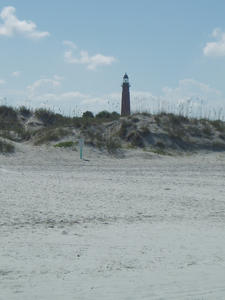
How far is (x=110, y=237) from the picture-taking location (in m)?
7.66

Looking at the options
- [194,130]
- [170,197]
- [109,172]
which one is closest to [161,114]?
[194,130]

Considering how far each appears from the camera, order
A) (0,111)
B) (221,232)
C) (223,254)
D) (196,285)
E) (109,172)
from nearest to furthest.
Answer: (196,285), (223,254), (221,232), (109,172), (0,111)

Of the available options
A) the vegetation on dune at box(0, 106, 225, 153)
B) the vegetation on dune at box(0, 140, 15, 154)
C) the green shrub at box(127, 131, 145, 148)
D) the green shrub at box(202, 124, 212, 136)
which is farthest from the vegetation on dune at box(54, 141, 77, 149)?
the green shrub at box(202, 124, 212, 136)

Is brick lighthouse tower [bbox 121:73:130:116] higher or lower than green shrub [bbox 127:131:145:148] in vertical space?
higher

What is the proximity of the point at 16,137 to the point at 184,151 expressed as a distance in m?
8.79

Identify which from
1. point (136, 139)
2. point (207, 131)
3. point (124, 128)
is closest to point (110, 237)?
point (136, 139)

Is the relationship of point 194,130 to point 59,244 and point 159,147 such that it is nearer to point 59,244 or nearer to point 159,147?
point 159,147

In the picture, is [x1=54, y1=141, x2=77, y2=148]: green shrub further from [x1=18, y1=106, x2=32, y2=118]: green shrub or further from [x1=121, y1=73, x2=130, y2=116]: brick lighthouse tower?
[x1=121, y1=73, x2=130, y2=116]: brick lighthouse tower

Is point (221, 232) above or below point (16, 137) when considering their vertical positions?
below

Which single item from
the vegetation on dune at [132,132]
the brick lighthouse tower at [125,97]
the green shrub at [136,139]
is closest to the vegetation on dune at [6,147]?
the vegetation on dune at [132,132]

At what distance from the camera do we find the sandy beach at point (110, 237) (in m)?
5.61

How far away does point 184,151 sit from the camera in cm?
2539

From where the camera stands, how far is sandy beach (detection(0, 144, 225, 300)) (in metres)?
5.61

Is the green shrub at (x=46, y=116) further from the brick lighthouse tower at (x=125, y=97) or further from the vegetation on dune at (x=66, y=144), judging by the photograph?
the vegetation on dune at (x=66, y=144)
